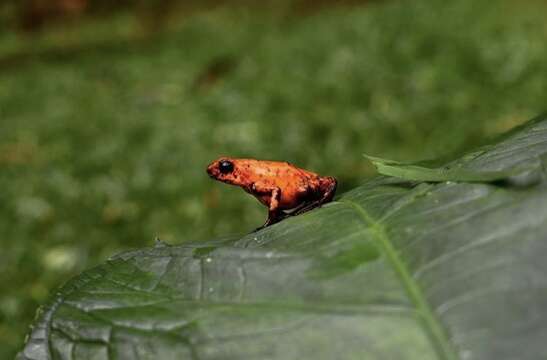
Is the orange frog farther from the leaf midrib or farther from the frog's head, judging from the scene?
the leaf midrib

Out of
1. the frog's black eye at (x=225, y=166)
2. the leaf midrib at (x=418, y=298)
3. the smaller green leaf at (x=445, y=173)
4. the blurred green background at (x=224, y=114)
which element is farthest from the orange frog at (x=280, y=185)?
the blurred green background at (x=224, y=114)

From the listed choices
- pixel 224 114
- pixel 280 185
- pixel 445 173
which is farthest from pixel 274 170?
pixel 224 114

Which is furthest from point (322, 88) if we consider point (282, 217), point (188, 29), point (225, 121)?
point (282, 217)

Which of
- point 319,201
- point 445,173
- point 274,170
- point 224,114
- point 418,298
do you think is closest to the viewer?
point 418,298

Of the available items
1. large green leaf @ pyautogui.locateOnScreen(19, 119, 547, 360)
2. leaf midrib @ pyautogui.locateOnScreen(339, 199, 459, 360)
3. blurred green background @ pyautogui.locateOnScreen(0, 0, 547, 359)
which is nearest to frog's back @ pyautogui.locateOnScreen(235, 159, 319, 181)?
large green leaf @ pyautogui.locateOnScreen(19, 119, 547, 360)

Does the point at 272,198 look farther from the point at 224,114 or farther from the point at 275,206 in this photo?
the point at 224,114

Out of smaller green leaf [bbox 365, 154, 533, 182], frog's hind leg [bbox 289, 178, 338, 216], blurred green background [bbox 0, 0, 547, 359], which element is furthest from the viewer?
blurred green background [bbox 0, 0, 547, 359]
